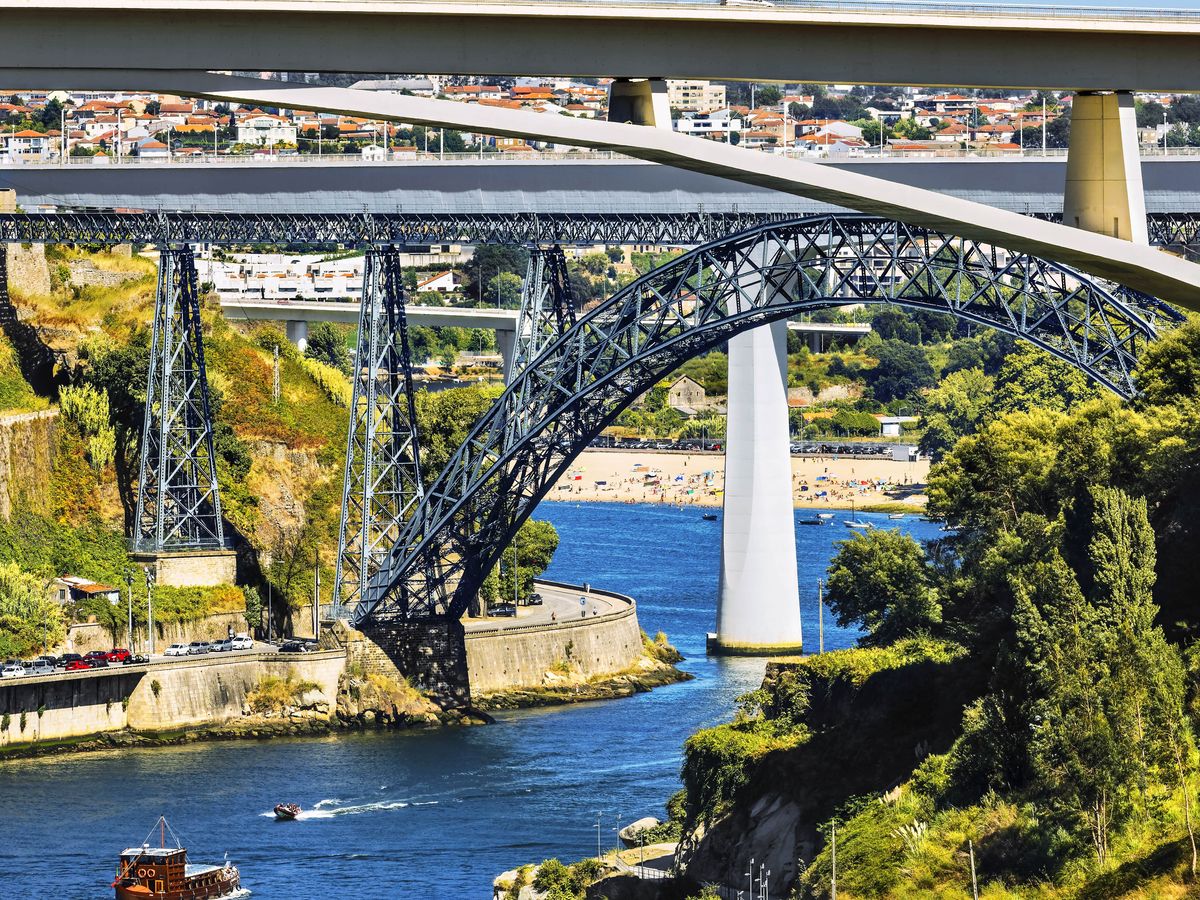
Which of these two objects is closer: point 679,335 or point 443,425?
point 679,335

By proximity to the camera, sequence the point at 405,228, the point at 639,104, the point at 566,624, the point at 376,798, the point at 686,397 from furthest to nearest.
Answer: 1. the point at 686,397
2. the point at 566,624
3. the point at 405,228
4. the point at 376,798
5. the point at 639,104

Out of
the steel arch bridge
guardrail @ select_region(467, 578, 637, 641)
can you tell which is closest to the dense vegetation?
the steel arch bridge

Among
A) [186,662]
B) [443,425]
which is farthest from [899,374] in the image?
[186,662]

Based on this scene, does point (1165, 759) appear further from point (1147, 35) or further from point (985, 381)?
point (985, 381)

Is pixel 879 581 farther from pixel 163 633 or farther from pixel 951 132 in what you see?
pixel 951 132

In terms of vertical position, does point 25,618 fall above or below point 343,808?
above

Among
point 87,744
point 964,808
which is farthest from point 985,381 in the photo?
point 964,808

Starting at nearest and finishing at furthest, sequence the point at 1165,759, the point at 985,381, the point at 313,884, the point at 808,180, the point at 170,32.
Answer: the point at 808,180
the point at 170,32
the point at 1165,759
the point at 313,884
the point at 985,381
